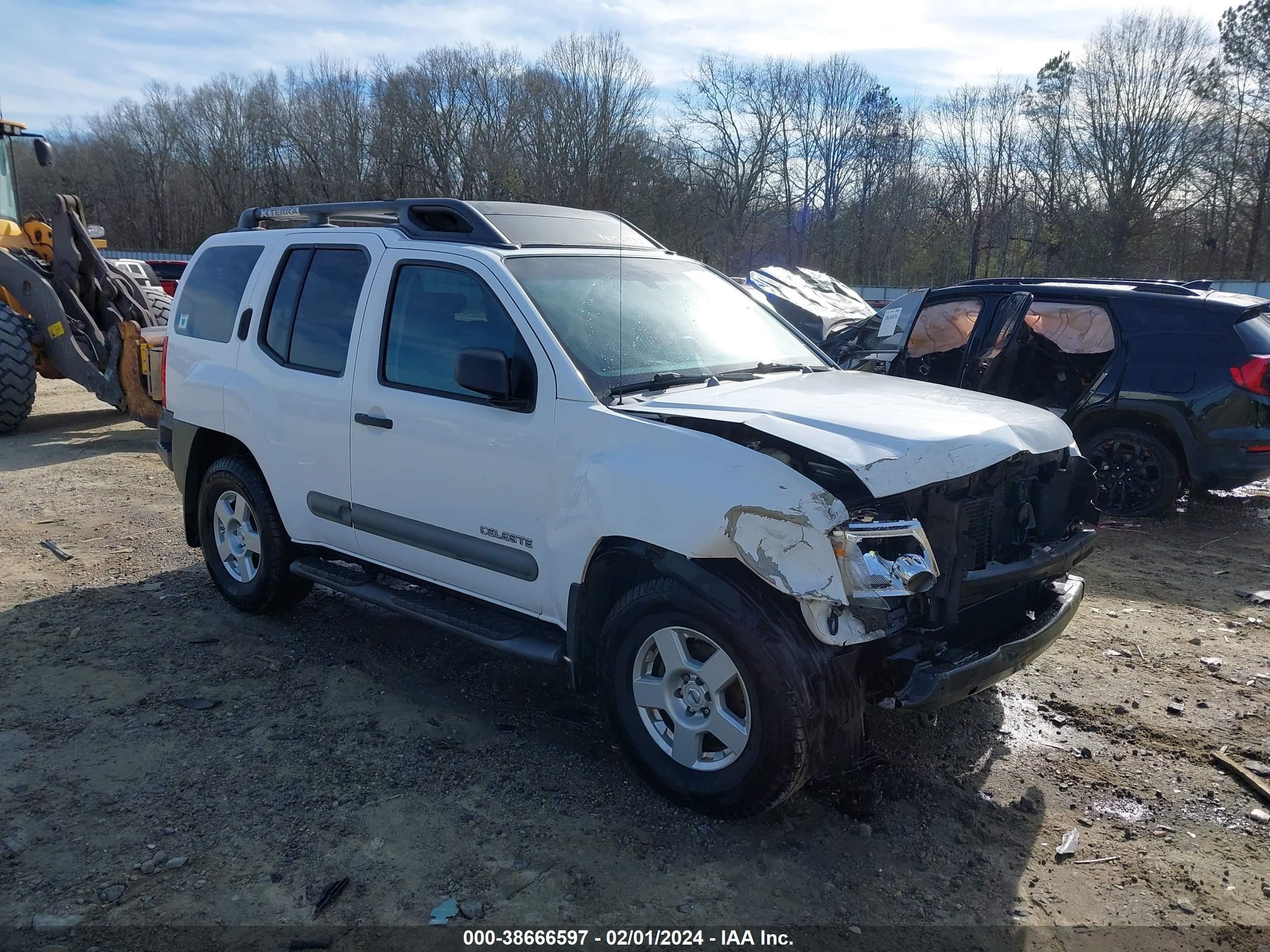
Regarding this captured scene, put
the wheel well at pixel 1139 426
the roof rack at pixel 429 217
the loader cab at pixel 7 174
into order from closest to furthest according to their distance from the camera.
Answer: the roof rack at pixel 429 217 < the wheel well at pixel 1139 426 < the loader cab at pixel 7 174

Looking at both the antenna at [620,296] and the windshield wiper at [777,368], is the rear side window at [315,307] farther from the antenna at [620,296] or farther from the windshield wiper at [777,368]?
the windshield wiper at [777,368]

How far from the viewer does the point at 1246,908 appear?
293 cm

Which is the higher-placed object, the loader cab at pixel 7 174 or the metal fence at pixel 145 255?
the metal fence at pixel 145 255

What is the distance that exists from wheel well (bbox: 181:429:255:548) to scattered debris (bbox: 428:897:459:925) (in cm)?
323

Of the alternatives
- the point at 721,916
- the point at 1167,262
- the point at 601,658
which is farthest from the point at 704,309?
the point at 1167,262

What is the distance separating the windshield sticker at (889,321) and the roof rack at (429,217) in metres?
4.91

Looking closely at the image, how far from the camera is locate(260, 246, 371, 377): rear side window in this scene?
180 inches

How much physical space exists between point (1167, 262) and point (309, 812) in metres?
40.5

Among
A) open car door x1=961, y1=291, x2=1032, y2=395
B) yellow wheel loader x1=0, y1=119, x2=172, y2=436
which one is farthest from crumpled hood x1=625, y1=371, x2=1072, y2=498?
yellow wheel loader x1=0, y1=119, x2=172, y2=436

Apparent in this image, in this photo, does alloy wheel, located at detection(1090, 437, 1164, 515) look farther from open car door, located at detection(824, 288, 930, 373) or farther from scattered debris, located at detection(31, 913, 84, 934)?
scattered debris, located at detection(31, 913, 84, 934)

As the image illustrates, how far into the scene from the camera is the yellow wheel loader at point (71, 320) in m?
10.1

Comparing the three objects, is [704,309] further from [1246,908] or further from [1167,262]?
[1167,262]

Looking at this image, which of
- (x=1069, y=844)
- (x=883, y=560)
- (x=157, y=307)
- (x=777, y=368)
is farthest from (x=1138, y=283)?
(x=157, y=307)

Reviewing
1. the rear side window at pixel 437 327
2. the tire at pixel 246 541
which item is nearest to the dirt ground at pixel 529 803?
the tire at pixel 246 541
